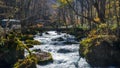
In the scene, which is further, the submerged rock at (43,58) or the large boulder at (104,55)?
the submerged rock at (43,58)

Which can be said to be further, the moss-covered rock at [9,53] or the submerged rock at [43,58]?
the submerged rock at [43,58]

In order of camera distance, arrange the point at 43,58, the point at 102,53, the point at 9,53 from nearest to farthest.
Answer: the point at 102,53
the point at 9,53
the point at 43,58

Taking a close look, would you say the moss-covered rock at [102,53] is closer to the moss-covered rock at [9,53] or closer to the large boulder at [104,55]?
the large boulder at [104,55]

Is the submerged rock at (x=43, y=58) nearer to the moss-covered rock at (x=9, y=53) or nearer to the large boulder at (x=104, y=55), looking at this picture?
the moss-covered rock at (x=9, y=53)

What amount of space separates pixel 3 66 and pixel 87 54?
4735mm

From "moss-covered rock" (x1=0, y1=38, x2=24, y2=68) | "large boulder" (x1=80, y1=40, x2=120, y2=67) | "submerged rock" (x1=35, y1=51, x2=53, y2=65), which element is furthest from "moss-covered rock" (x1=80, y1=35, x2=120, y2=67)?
"moss-covered rock" (x1=0, y1=38, x2=24, y2=68)

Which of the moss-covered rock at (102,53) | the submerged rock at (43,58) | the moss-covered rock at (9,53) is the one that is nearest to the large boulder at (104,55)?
the moss-covered rock at (102,53)

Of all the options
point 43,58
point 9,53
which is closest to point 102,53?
point 43,58

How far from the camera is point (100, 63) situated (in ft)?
50.4

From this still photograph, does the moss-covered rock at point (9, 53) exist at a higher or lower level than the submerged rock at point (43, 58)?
higher

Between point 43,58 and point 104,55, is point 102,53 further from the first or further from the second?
point 43,58

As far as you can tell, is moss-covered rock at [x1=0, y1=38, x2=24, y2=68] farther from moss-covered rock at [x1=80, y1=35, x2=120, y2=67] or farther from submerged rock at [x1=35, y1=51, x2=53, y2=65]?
moss-covered rock at [x1=80, y1=35, x2=120, y2=67]

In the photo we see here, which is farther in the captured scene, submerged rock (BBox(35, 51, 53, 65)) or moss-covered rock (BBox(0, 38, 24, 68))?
submerged rock (BBox(35, 51, 53, 65))

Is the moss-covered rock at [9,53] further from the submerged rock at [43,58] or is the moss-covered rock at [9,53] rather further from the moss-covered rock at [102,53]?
the moss-covered rock at [102,53]
